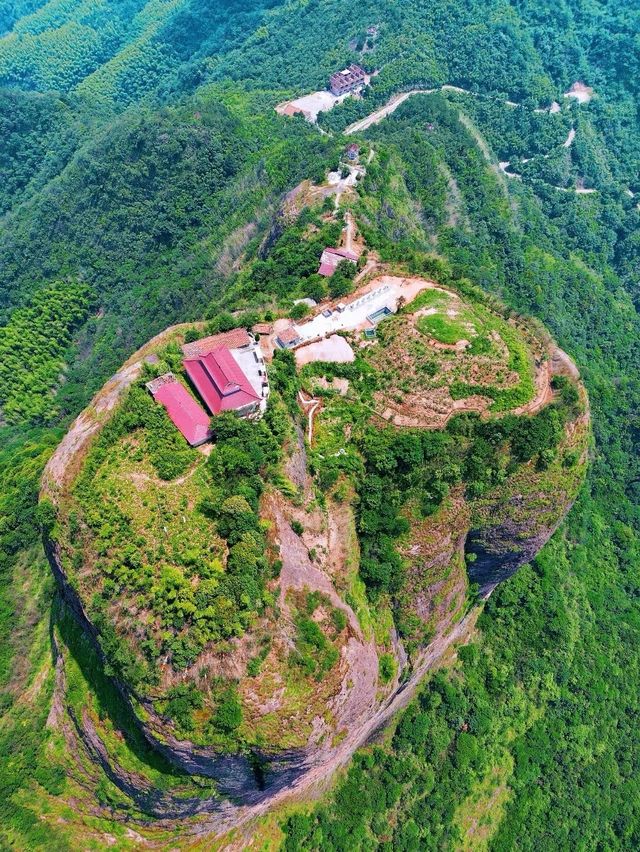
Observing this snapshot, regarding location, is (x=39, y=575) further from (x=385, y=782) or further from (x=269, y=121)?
(x=269, y=121)

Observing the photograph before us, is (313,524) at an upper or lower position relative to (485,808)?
upper

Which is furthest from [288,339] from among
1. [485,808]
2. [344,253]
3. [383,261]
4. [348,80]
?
[348,80]

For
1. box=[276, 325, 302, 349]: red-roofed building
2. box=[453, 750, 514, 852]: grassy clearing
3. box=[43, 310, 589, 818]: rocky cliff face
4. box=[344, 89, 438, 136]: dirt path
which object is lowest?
box=[453, 750, 514, 852]: grassy clearing

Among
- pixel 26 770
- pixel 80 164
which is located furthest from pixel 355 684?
pixel 80 164

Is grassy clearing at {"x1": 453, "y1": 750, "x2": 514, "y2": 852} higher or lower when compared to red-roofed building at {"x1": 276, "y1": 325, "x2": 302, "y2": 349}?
lower

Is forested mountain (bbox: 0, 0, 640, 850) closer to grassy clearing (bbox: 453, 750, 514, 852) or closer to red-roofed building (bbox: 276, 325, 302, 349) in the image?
grassy clearing (bbox: 453, 750, 514, 852)

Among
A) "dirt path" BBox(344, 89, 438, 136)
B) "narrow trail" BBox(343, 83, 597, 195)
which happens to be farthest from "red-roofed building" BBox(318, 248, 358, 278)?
"dirt path" BBox(344, 89, 438, 136)

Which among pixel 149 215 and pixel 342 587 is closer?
pixel 342 587

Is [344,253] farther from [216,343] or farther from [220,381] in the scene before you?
[220,381]
